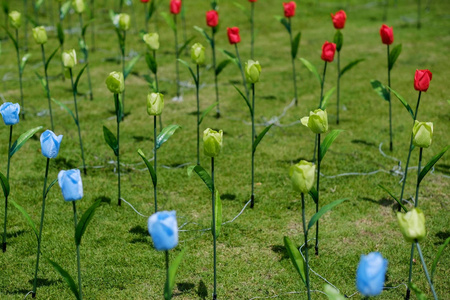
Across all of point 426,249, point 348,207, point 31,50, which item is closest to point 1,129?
point 31,50

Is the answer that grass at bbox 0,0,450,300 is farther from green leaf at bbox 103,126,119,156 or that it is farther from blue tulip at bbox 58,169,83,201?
blue tulip at bbox 58,169,83,201

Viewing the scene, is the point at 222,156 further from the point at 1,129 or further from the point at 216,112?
the point at 1,129

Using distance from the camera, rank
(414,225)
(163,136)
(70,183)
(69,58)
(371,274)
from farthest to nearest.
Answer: (69,58)
(163,136)
(70,183)
(414,225)
(371,274)

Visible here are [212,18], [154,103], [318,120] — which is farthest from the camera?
[212,18]

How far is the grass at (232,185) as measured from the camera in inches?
93.3

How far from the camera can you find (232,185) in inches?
127

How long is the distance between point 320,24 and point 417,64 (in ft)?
6.07

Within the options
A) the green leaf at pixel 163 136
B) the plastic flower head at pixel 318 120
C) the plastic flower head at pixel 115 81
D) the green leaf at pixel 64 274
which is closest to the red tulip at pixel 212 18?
the plastic flower head at pixel 115 81

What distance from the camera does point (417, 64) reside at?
17.5 feet

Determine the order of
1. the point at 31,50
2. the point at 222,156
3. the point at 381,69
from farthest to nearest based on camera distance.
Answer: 1. the point at 31,50
2. the point at 381,69
3. the point at 222,156

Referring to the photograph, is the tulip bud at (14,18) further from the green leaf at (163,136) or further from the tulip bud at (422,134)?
the tulip bud at (422,134)

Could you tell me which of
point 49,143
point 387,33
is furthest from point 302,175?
point 387,33

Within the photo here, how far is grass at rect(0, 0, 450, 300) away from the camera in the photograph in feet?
7.77

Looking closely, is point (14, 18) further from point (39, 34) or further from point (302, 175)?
point (302, 175)
